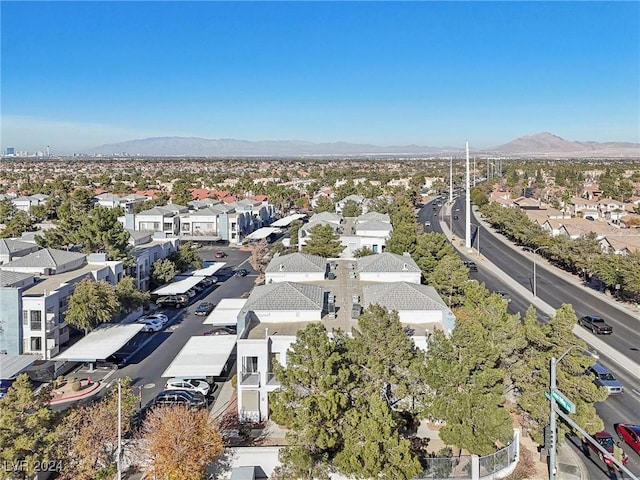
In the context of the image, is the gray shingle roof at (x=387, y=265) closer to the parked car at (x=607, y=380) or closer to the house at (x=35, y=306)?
the parked car at (x=607, y=380)

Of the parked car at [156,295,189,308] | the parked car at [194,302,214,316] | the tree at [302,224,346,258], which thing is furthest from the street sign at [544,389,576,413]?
the parked car at [156,295,189,308]

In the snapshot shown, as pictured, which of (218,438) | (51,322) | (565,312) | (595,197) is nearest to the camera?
(218,438)

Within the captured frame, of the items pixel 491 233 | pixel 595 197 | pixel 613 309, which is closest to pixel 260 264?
pixel 613 309

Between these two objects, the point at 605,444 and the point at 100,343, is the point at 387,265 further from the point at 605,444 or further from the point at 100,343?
the point at 100,343

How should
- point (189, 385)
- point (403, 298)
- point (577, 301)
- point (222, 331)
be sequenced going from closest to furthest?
point (189, 385), point (403, 298), point (222, 331), point (577, 301)

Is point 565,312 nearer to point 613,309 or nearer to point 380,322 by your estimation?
point 380,322

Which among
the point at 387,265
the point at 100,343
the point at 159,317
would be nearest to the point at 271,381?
the point at 100,343
